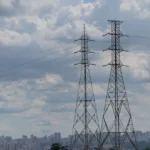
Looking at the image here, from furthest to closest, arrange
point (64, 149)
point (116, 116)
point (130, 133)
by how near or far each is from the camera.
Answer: point (64, 149) < point (130, 133) < point (116, 116)

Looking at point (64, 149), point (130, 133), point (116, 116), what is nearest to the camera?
point (116, 116)

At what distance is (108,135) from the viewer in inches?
3723

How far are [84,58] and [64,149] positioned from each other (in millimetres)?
37042

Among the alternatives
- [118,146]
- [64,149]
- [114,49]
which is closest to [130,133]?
[118,146]

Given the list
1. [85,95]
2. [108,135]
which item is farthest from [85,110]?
[108,135]

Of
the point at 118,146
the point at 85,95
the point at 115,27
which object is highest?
the point at 115,27

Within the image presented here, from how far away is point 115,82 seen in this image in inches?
3748

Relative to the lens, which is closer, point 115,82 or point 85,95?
point 115,82

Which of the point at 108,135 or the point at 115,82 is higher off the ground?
the point at 115,82

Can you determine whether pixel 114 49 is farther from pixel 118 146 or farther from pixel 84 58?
pixel 118 146

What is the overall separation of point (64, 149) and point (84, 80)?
36.7 m

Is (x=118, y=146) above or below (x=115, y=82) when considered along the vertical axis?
below

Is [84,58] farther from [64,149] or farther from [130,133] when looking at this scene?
[64,149]

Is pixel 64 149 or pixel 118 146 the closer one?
pixel 118 146
